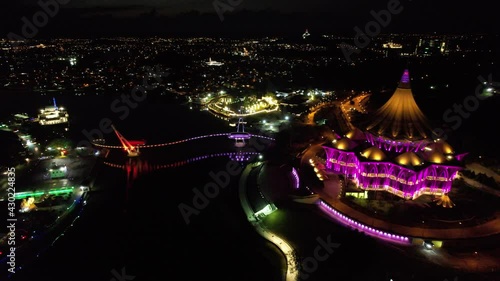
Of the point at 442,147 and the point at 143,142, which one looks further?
the point at 143,142

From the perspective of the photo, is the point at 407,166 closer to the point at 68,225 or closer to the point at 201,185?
the point at 201,185

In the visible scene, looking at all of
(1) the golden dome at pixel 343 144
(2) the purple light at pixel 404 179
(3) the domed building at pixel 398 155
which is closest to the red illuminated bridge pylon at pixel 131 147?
(3) the domed building at pixel 398 155

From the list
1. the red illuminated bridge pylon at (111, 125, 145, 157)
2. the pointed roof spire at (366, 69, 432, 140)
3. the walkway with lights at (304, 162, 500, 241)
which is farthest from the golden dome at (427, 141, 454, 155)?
the red illuminated bridge pylon at (111, 125, 145, 157)

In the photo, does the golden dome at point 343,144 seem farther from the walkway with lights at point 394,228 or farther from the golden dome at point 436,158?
the golden dome at point 436,158

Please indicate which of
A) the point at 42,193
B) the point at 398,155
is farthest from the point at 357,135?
the point at 42,193

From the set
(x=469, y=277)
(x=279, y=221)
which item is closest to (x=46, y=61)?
(x=279, y=221)

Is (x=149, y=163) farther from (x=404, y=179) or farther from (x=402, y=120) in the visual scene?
(x=402, y=120)
